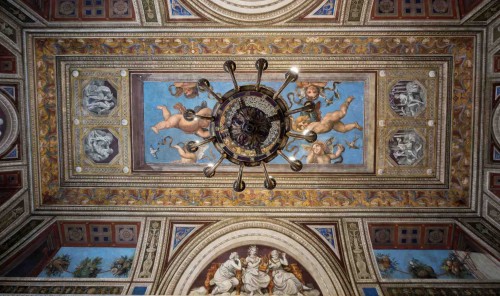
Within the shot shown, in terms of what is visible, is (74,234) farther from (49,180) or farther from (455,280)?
(455,280)

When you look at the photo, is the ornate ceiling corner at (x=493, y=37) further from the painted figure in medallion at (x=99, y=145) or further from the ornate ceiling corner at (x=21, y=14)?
the ornate ceiling corner at (x=21, y=14)

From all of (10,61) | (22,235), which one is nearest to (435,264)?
(22,235)

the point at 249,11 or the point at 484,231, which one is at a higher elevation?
the point at 249,11

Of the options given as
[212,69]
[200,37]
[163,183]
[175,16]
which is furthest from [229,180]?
[175,16]

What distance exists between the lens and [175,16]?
8.73 meters

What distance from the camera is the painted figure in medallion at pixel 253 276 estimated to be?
7.60 metres

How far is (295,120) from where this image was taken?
9445 mm

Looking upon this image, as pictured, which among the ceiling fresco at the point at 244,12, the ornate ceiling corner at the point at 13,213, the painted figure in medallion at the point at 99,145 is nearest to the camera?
the ornate ceiling corner at the point at 13,213

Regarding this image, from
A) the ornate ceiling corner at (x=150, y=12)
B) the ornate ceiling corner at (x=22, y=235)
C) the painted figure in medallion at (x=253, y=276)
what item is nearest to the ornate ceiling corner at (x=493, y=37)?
the painted figure in medallion at (x=253, y=276)

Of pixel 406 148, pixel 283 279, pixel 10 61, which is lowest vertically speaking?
pixel 283 279

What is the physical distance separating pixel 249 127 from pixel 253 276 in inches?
155

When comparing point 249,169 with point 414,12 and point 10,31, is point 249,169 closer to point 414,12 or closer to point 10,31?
point 414,12

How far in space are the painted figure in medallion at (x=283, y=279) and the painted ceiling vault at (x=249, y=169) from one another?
32 mm

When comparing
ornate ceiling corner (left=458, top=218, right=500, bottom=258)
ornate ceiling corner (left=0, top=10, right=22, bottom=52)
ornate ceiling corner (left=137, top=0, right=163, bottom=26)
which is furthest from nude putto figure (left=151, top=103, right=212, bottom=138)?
ornate ceiling corner (left=458, top=218, right=500, bottom=258)
